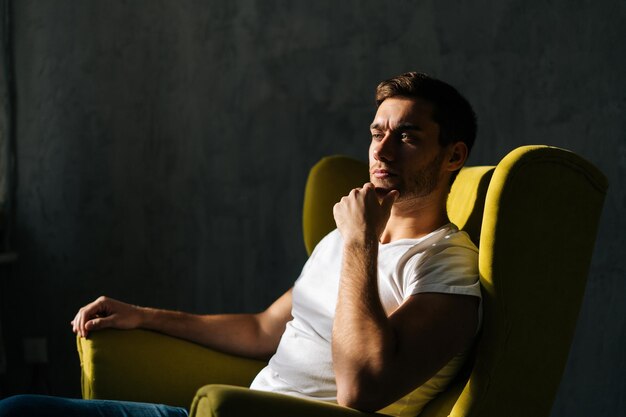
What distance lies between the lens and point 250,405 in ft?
3.86

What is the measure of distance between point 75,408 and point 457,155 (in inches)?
36.9

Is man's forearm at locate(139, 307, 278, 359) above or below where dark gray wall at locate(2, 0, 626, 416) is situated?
below

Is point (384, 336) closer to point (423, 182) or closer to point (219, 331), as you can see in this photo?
point (423, 182)

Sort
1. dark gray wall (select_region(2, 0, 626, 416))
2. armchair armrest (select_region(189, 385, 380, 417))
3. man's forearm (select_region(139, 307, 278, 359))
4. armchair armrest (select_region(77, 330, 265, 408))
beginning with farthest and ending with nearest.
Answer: dark gray wall (select_region(2, 0, 626, 416)), man's forearm (select_region(139, 307, 278, 359)), armchair armrest (select_region(77, 330, 265, 408)), armchair armrest (select_region(189, 385, 380, 417))

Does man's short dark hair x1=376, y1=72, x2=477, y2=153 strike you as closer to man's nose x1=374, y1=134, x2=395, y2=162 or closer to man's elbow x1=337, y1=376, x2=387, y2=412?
man's nose x1=374, y1=134, x2=395, y2=162

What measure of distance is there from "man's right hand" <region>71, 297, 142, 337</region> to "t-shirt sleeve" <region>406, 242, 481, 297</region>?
0.71 meters

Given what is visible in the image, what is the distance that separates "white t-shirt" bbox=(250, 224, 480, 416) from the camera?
4.65 ft

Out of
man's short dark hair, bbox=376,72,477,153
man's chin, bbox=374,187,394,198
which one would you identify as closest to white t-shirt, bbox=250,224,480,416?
man's chin, bbox=374,187,394,198

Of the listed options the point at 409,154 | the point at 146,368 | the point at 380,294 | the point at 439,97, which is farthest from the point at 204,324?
the point at 439,97

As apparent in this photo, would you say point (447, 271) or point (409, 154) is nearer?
point (447, 271)

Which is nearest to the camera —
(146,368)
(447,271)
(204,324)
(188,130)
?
(447,271)

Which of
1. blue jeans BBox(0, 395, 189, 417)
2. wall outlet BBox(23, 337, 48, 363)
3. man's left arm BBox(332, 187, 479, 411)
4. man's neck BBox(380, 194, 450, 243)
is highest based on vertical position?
man's neck BBox(380, 194, 450, 243)

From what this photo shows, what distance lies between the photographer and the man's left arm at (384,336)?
4.18ft

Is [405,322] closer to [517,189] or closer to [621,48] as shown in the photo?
[517,189]
